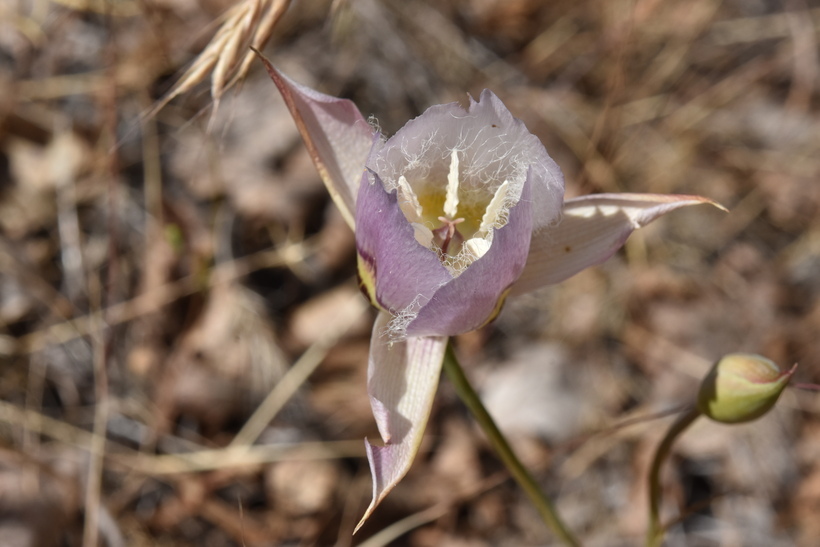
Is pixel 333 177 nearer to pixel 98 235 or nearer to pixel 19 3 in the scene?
pixel 98 235

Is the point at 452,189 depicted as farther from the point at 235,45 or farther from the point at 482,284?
the point at 235,45

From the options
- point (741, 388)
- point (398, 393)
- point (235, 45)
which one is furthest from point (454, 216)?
point (741, 388)

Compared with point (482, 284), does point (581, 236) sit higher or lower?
lower

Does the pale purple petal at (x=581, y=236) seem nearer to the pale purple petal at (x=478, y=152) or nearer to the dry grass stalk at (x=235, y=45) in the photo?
the pale purple petal at (x=478, y=152)

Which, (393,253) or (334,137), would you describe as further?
(334,137)

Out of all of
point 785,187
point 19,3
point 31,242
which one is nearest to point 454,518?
point 31,242

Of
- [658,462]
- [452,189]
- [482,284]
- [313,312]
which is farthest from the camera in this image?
[313,312]

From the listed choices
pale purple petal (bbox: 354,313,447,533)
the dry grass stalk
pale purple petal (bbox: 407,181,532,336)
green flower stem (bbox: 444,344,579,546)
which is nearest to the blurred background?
green flower stem (bbox: 444,344,579,546)
